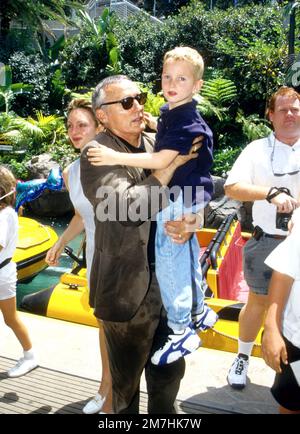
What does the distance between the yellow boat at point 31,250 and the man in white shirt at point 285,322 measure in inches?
217

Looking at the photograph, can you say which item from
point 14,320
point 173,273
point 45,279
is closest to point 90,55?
point 45,279

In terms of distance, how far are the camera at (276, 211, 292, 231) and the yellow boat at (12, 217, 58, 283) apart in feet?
16.5

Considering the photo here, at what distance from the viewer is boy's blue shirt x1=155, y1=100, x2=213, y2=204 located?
6.42 ft

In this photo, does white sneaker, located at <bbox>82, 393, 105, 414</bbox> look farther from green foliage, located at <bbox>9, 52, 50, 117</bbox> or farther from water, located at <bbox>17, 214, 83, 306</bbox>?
green foliage, located at <bbox>9, 52, 50, 117</bbox>

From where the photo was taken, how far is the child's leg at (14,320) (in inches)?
128

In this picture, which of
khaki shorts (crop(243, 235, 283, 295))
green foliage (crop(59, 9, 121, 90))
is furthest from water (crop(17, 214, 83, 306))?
green foliage (crop(59, 9, 121, 90))

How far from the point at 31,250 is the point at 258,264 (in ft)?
17.1

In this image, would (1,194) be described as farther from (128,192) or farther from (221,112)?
(221,112)

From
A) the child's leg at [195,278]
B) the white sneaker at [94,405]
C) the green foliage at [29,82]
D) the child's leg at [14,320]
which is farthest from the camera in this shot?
the green foliage at [29,82]

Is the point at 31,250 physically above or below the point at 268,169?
below

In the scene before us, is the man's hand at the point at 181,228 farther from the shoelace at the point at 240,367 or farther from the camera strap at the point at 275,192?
the shoelace at the point at 240,367

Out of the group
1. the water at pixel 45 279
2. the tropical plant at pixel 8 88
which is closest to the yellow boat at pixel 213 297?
the water at pixel 45 279

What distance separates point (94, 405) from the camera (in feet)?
9.38

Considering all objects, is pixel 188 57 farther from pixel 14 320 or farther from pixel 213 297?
pixel 213 297
